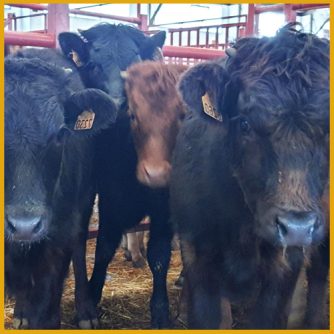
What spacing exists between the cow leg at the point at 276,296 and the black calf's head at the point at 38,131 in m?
1.24

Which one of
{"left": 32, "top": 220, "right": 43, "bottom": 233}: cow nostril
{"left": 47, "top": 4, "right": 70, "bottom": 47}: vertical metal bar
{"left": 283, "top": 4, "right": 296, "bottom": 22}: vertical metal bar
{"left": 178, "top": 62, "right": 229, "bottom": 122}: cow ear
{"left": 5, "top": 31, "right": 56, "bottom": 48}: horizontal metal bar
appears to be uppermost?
{"left": 283, "top": 4, "right": 296, "bottom": 22}: vertical metal bar

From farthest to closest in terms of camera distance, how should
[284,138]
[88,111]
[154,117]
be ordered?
[154,117]
[88,111]
[284,138]

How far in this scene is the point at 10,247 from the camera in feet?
10.8

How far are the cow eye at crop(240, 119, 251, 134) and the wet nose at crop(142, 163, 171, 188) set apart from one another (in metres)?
0.77

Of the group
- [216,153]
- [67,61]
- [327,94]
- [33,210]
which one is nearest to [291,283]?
[216,153]

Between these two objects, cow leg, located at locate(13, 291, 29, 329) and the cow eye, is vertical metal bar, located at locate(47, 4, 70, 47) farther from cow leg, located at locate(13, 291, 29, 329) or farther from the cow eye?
the cow eye

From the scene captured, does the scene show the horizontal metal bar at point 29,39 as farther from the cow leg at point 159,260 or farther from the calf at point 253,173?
the cow leg at point 159,260

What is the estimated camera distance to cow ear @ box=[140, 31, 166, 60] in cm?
485

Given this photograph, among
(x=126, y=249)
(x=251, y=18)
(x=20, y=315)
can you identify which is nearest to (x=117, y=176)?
(x=20, y=315)

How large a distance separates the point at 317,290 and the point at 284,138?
1662mm

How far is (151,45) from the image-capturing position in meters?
4.88

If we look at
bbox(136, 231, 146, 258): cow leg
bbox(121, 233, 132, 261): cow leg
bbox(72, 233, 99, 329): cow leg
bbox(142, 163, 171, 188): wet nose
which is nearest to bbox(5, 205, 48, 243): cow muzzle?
bbox(142, 163, 171, 188): wet nose

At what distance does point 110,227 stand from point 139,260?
1367mm

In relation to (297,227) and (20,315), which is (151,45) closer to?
(20,315)
